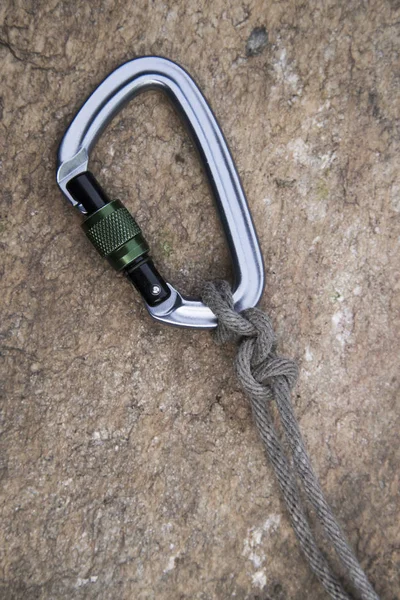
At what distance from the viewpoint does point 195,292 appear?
121 cm

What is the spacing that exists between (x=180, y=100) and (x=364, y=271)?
0.53 m

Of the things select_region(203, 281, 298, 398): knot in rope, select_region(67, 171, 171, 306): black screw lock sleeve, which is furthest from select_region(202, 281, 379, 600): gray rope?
select_region(67, 171, 171, 306): black screw lock sleeve

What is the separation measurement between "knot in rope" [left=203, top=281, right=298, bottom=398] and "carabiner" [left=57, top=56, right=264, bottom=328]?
0.09ft

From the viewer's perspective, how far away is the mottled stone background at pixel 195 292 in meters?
1.12

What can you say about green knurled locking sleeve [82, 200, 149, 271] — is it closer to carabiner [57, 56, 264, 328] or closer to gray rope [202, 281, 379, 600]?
carabiner [57, 56, 264, 328]

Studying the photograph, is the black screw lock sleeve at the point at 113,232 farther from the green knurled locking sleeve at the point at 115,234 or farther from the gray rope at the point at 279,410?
the gray rope at the point at 279,410

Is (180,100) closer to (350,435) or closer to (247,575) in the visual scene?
(350,435)

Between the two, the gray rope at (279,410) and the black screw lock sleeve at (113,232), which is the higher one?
the black screw lock sleeve at (113,232)

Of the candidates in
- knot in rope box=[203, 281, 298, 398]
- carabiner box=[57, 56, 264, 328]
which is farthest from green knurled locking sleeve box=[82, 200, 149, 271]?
knot in rope box=[203, 281, 298, 398]

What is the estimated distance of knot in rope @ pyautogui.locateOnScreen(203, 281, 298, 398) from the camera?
1119 millimetres

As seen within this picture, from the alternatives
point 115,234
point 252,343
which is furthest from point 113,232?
point 252,343

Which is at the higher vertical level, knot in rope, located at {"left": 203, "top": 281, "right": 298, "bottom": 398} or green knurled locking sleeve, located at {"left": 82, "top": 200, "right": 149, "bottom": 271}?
green knurled locking sleeve, located at {"left": 82, "top": 200, "right": 149, "bottom": 271}

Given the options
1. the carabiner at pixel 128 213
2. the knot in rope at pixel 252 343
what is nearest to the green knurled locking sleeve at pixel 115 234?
the carabiner at pixel 128 213

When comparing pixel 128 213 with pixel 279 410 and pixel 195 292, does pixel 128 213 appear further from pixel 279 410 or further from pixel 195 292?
pixel 279 410
